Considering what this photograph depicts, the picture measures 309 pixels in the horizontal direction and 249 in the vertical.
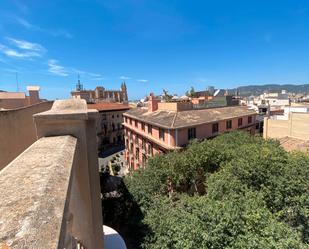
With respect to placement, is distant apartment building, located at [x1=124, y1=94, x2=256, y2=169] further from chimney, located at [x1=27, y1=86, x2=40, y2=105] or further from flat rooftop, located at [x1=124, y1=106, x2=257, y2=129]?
chimney, located at [x1=27, y1=86, x2=40, y2=105]

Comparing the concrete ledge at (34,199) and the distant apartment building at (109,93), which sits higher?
the distant apartment building at (109,93)

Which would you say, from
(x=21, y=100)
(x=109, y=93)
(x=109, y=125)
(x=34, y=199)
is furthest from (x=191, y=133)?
(x=109, y=93)

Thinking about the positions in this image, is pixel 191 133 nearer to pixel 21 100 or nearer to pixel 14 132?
pixel 21 100

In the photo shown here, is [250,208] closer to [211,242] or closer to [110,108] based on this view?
[211,242]

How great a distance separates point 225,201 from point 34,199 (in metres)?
7.79

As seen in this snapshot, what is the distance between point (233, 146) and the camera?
62.4ft

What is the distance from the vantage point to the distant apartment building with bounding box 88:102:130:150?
5441cm

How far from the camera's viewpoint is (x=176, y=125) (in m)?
22.5

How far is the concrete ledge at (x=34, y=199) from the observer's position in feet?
5.52

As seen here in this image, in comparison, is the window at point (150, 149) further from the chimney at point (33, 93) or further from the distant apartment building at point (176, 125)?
the chimney at point (33, 93)

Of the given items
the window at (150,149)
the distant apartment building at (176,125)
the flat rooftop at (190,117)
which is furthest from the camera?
the window at (150,149)

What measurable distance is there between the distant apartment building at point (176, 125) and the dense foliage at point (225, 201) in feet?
17.6

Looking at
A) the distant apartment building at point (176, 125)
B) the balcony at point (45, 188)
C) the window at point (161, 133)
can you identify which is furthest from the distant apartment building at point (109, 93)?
the balcony at point (45, 188)

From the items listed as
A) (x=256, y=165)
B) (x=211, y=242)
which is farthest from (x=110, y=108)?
(x=211, y=242)
